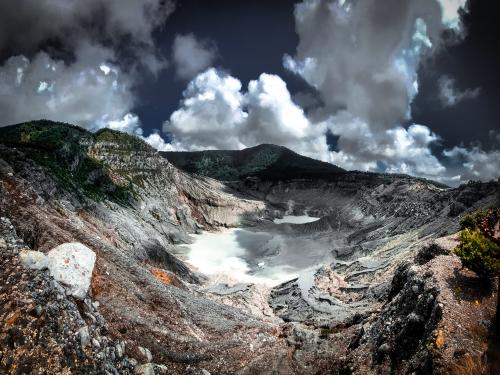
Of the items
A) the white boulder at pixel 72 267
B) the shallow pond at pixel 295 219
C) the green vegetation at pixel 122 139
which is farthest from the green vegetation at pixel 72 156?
the shallow pond at pixel 295 219

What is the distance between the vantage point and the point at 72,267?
13.1 meters

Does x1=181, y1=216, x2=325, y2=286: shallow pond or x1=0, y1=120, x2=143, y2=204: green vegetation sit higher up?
x1=0, y1=120, x2=143, y2=204: green vegetation

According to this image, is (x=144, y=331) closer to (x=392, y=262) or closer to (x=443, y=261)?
(x=443, y=261)

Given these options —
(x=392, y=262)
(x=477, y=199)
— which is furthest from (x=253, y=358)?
(x=477, y=199)

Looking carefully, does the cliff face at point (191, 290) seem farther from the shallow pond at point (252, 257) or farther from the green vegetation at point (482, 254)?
the shallow pond at point (252, 257)

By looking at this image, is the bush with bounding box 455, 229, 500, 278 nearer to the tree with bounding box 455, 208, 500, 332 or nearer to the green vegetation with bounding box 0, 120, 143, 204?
the tree with bounding box 455, 208, 500, 332

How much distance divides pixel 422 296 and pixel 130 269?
15330 millimetres

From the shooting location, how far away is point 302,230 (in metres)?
100

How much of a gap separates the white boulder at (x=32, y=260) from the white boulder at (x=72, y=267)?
324 mm

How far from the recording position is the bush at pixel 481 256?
13.9 m

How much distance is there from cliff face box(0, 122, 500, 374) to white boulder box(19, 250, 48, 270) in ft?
0.91

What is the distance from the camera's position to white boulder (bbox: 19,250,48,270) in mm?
11289

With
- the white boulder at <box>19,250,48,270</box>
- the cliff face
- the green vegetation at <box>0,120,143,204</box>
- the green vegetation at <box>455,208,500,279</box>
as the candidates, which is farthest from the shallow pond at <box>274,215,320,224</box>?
the white boulder at <box>19,250,48,270</box>

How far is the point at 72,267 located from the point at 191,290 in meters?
22.6
